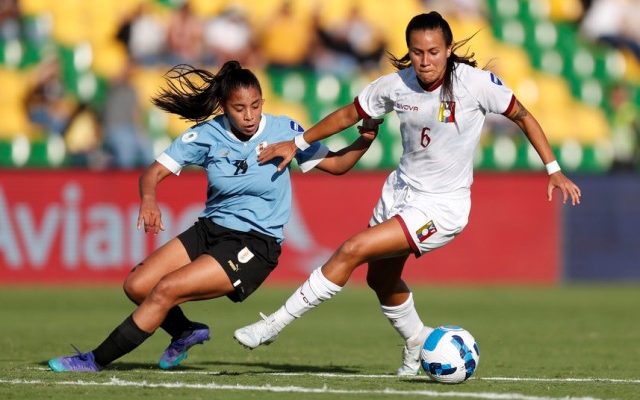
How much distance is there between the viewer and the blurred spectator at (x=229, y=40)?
66.6ft

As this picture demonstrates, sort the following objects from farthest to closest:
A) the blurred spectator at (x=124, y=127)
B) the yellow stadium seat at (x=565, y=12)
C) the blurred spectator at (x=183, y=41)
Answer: the yellow stadium seat at (x=565, y=12)
the blurred spectator at (x=183, y=41)
the blurred spectator at (x=124, y=127)

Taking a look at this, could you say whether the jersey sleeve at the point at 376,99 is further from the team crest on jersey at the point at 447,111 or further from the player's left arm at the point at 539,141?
the player's left arm at the point at 539,141

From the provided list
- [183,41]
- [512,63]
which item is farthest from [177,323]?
[512,63]

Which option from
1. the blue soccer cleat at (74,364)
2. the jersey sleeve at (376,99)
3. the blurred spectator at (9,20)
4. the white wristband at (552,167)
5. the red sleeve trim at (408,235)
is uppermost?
the blurred spectator at (9,20)

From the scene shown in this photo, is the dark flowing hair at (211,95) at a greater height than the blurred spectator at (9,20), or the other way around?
the blurred spectator at (9,20)

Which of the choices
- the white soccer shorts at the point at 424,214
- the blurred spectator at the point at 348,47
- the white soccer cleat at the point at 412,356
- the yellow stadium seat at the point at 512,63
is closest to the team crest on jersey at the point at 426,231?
the white soccer shorts at the point at 424,214

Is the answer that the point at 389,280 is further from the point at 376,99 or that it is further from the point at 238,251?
the point at 376,99

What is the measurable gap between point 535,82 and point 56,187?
9077mm

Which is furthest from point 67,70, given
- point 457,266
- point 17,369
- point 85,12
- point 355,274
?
point 17,369

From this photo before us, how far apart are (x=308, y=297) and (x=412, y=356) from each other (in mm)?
1117

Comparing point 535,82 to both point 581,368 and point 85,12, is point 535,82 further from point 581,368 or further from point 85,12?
point 581,368

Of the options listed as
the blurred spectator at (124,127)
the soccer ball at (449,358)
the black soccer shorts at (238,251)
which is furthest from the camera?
the blurred spectator at (124,127)

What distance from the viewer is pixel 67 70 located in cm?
1981

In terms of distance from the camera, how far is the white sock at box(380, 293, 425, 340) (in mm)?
8797
